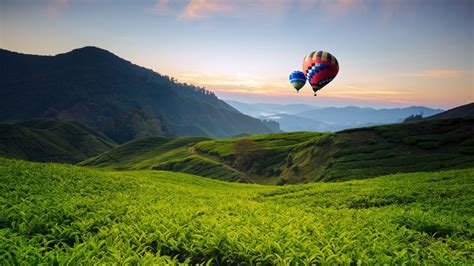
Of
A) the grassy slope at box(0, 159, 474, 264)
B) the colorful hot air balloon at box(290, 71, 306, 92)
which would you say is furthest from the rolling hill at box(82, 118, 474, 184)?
the grassy slope at box(0, 159, 474, 264)

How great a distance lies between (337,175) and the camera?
75375 mm

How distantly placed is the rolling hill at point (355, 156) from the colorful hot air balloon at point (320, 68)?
22729 millimetres

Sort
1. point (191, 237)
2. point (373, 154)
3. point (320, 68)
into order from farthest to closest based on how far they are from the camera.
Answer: point (373, 154)
point (320, 68)
point (191, 237)

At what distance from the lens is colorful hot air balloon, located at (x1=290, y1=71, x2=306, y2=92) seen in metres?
85.2

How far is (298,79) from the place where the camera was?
8550 cm

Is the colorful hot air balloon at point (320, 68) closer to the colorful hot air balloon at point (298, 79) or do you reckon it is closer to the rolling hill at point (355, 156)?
the colorful hot air balloon at point (298, 79)

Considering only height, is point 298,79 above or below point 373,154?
above

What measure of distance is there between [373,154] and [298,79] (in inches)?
1105

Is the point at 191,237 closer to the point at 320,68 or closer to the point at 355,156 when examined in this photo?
the point at 320,68

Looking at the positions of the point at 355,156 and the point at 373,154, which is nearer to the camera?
the point at 373,154

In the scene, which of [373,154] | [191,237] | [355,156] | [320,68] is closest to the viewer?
[191,237]

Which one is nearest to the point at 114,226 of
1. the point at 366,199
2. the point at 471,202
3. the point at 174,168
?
the point at 366,199

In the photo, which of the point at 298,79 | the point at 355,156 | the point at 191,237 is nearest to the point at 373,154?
the point at 355,156

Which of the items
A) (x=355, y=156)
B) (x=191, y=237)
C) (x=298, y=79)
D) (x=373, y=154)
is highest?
(x=298, y=79)
